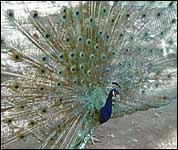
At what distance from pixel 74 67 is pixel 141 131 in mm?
920

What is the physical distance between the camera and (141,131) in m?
3.30

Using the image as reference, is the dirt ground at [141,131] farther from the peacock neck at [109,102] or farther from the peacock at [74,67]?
the peacock neck at [109,102]

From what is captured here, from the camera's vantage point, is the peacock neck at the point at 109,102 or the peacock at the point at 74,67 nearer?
the peacock at the point at 74,67

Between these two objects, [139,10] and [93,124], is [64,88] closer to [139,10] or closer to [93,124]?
[93,124]

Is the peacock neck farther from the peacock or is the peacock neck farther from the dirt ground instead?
the dirt ground

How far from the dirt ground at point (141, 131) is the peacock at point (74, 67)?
1.09 ft

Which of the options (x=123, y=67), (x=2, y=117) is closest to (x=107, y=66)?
(x=123, y=67)

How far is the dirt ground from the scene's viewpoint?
317 cm

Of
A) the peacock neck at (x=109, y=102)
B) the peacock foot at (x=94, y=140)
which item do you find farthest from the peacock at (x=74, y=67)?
the peacock foot at (x=94, y=140)

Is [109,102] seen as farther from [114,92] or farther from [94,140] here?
→ [94,140]

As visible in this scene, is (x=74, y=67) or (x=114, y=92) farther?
(x=114, y=92)

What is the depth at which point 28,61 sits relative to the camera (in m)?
2.54

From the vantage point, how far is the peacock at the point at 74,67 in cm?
254

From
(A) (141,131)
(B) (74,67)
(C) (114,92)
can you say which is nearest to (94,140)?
(A) (141,131)
